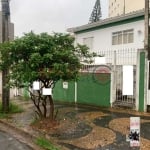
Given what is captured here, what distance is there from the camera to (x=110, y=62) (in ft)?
49.8

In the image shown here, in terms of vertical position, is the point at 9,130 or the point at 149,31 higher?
the point at 149,31

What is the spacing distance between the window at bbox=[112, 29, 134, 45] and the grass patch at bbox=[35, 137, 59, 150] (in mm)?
13638

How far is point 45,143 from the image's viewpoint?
8984 mm

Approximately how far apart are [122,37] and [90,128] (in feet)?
Result: 41.0

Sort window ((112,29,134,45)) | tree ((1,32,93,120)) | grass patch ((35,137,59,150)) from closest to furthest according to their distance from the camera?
grass patch ((35,137,59,150))
tree ((1,32,93,120))
window ((112,29,134,45))

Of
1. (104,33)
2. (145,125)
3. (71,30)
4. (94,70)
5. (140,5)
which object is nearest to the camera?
(145,125)

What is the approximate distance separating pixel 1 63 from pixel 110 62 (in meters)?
5.33

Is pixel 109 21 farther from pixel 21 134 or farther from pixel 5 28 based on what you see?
pixel 21 134

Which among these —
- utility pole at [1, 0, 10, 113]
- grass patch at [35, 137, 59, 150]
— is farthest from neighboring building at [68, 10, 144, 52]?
grass patch at [35, 137, 59, 150]

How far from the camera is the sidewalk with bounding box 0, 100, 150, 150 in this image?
8.95 m

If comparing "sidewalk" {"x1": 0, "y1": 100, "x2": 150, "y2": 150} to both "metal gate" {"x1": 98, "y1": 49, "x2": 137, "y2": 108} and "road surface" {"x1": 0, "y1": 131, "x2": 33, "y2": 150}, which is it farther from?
"road surface" {"x1": 0, "y1": 131, "x2": 33, "y2": 150}

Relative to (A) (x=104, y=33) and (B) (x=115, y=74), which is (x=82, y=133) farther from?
(A) (x=104, y=33)

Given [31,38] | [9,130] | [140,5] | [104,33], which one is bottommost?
[9,130]

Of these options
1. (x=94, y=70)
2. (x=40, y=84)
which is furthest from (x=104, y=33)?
(x=40, y=84)
